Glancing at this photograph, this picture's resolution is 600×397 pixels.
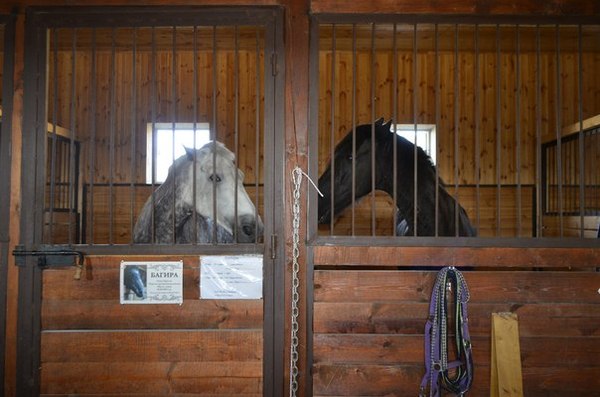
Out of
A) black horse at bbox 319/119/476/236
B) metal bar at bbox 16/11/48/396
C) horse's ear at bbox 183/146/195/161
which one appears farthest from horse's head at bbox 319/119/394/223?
metal bar at bbox 16/11/48/396

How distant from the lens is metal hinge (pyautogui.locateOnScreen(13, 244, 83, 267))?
197 cm

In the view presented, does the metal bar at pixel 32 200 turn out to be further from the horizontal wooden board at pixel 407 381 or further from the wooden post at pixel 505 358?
the wooden post at pixel 505 358

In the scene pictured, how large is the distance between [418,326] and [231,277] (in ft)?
2.65

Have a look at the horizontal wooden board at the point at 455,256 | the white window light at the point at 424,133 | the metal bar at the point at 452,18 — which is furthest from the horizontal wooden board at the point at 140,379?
the white window light at the point at 424,133

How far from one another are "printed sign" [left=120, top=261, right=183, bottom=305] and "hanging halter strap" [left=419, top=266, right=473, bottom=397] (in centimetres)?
105

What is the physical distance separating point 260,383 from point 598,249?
5.00ft

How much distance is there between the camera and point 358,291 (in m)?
2.00

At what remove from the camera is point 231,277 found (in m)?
1.99

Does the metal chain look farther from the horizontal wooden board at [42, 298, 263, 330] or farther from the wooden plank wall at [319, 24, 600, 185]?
the wooden plank wall at [319, 24, 600, 185]

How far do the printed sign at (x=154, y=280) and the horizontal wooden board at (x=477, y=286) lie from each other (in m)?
0.58

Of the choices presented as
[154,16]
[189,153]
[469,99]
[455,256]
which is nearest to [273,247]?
[455,256]

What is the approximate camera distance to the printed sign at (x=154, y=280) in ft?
6.51

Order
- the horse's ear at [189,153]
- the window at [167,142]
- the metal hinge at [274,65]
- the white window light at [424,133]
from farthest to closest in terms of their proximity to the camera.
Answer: the white window light at [424,133] → the window at [167,142] → the horse's ear at [189,153] → the metal hinge at [274,65]

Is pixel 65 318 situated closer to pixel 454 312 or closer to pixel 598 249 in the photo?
pixel 454 312
